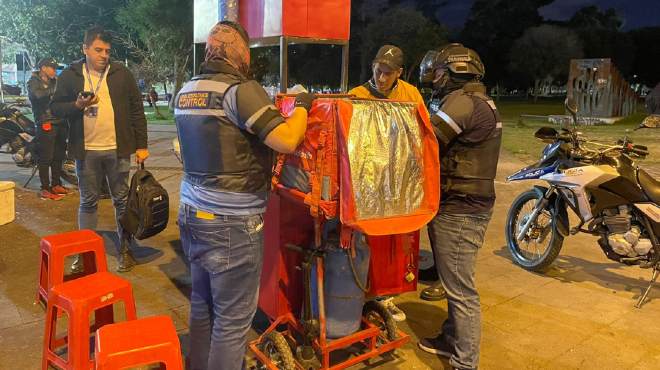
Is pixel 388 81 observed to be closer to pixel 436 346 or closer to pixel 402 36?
pixel 436 346

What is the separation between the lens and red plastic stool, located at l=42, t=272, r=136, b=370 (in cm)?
261

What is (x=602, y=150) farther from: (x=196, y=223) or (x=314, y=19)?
(x=196, y=223)

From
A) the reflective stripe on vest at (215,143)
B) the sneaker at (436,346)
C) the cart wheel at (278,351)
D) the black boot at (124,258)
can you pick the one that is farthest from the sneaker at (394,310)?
the black boot at (124,258)

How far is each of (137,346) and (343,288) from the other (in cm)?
102

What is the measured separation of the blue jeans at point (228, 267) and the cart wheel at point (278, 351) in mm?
253

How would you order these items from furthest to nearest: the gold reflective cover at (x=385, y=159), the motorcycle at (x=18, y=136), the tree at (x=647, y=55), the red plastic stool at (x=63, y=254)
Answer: the tree at (x=647, y=55) < the motorcycle at (x=18, y=136) < the red plastic stool at (x=63, y=254) < the gold reflective cover at (x=385, y=159)

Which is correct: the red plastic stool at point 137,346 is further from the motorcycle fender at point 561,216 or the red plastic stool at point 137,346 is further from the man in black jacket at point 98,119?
the motorcycle fender at point 561,216

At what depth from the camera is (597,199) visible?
4.20 meters

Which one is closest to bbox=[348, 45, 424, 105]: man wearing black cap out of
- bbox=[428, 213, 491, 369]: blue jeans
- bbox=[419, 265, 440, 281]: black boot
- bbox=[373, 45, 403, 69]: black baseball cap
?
bbox=[373, 45, 403, 69]: black baseball cap

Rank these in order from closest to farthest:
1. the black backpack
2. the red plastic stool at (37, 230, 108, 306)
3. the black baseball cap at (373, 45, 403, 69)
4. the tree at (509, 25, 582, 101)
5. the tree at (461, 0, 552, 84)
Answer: the red plastic stool at (37, 230, 108, 306) < the black backpack < the black baseball cap at (373, 45, 403, 69) < the tree at (509, 25, 582, 101) < the tree at (461, 0, 552, 84)

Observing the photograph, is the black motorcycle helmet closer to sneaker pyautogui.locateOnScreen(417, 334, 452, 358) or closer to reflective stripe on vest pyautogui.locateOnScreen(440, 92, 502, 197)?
reflective stripe on vest pyautogui.locateOnScreen(440, 92, 502, 197)

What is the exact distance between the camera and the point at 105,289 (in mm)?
2840

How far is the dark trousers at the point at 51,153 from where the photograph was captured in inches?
282

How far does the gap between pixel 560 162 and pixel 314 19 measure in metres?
2.36
